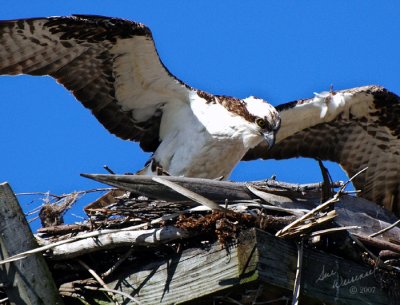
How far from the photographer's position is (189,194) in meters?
4.53

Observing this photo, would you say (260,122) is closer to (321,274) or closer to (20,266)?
(321,274)

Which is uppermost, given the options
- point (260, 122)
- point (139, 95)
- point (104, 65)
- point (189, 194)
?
point (104, 65)

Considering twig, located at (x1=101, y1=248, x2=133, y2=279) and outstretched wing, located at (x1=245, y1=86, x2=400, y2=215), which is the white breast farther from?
twig, located at (x1=101, y1=248, x2=133, y2=279)

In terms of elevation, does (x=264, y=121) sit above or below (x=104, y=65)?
below

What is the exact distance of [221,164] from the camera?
7352mm

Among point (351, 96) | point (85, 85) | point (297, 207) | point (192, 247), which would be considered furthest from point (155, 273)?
point (351, 96)

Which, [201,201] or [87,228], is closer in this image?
[201,201]

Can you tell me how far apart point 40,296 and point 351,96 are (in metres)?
4.21

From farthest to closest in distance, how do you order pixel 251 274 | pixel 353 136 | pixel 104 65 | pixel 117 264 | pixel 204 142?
pixel 353 136 → pixel 104 65 → pixel 204 142 → pixel 117 264 → pixel 251 274

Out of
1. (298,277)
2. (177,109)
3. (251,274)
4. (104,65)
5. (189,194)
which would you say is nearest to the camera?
(251,274)

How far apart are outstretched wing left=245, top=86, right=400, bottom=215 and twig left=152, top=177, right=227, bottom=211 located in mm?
3390

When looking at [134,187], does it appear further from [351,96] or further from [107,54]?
[351,96]

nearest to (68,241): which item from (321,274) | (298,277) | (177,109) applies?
(298,277)

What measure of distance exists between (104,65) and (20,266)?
3217 mm
